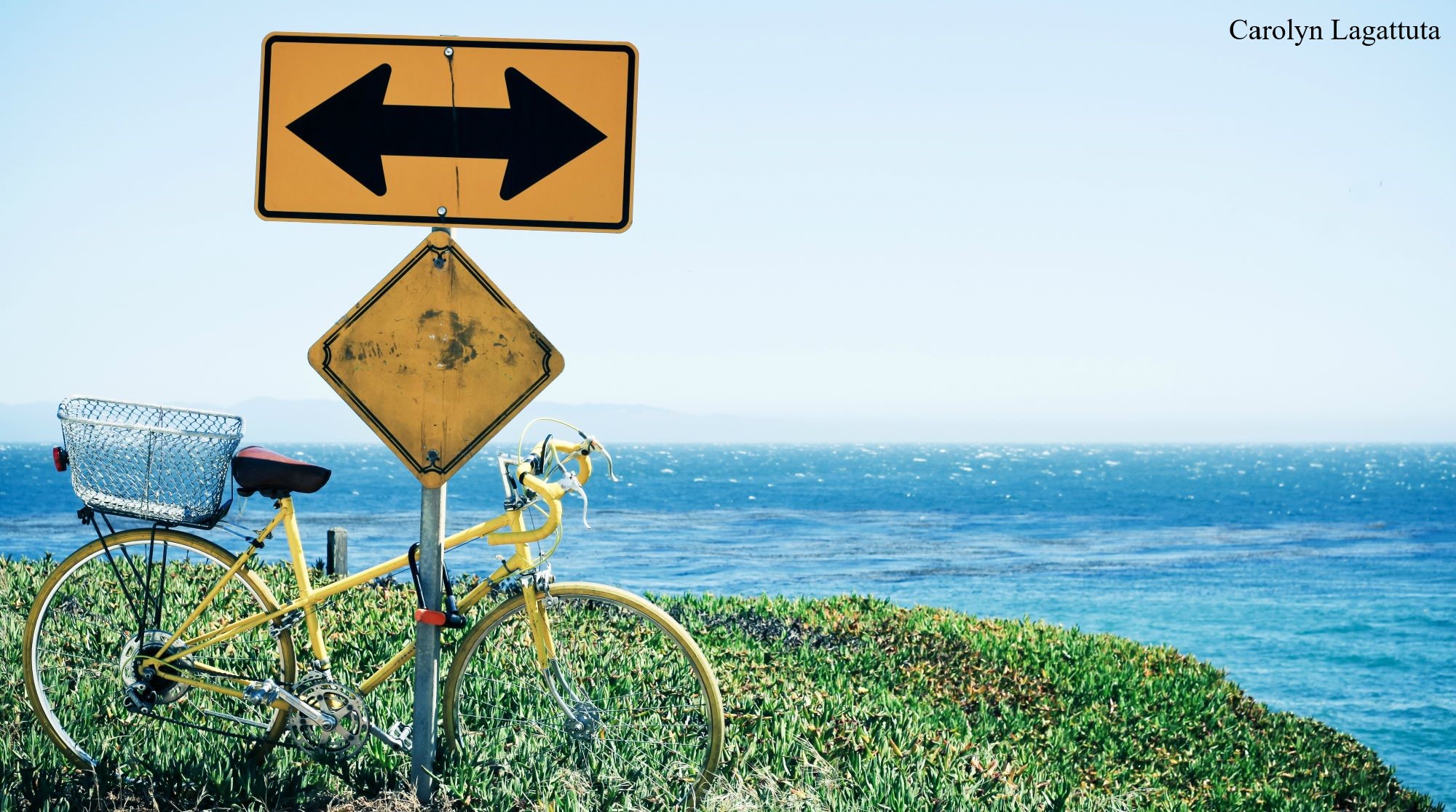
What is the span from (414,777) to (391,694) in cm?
140

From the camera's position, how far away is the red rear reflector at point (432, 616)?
137 inches

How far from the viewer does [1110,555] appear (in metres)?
65.9

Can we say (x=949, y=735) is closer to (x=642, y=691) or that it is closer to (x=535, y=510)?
(x=642, y=691)

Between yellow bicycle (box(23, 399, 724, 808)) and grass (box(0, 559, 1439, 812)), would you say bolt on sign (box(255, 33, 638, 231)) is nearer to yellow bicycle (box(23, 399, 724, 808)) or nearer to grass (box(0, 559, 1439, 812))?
yellow bicycle (box(23, 399, 724, 808))

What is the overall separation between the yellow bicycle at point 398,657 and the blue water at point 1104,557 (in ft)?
21.3

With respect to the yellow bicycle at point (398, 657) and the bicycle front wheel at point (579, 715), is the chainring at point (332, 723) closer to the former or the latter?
the yellow bicycle at point (398, 657)

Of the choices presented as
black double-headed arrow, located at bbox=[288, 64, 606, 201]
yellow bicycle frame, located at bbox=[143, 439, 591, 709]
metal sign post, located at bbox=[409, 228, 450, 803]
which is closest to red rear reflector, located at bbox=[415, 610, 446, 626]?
metal sign post, located at bbox=[409, 228, 450, 803]

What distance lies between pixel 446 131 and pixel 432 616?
159 cm

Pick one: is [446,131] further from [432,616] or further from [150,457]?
[150,457]

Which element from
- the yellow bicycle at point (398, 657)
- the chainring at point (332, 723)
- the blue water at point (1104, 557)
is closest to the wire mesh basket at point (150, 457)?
the yellow bicycle at point (398, 657)

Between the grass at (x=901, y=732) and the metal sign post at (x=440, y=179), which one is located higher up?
the metal sign post at (x=440, y=179)

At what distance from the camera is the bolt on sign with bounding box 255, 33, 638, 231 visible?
11.1ft

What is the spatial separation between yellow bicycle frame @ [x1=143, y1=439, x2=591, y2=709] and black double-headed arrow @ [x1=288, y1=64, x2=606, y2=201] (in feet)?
3.39

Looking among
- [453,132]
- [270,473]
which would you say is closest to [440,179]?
[453,132]
